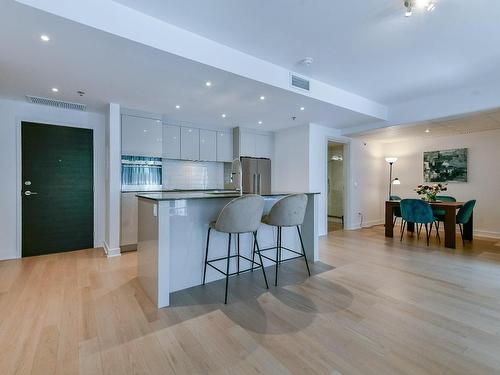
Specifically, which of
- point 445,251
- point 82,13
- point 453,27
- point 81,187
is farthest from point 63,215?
point 445,251

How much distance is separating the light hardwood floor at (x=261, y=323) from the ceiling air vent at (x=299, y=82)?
2.40 meters

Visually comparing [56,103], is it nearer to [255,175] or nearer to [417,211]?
[255,175]

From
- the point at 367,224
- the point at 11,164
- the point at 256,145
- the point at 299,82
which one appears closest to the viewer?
the point at 299,82

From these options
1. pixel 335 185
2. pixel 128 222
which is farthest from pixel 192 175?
pixel 335 185

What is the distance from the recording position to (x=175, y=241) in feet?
8.56

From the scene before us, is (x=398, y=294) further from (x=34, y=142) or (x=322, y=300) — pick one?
(x=34, y=142)

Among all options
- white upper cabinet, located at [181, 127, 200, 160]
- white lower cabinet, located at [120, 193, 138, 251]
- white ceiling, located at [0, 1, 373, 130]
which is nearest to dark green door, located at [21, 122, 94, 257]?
white ceiling, located at [0, 1, 373, 130]

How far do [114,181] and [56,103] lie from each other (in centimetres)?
144

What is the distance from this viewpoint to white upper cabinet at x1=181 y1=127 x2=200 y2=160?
5.01m

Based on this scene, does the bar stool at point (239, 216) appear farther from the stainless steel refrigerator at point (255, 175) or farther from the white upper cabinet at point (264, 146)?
the white upper cabinet at point (264, 146)

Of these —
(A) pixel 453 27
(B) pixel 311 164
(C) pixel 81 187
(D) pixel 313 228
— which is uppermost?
(A) pixel 453 27

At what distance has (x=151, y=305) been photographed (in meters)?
2.33

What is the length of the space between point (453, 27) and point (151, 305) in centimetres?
384

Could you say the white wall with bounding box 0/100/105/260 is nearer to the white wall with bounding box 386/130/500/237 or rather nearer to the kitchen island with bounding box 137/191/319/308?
the kitchen island with bounding box 137/191/319/308
